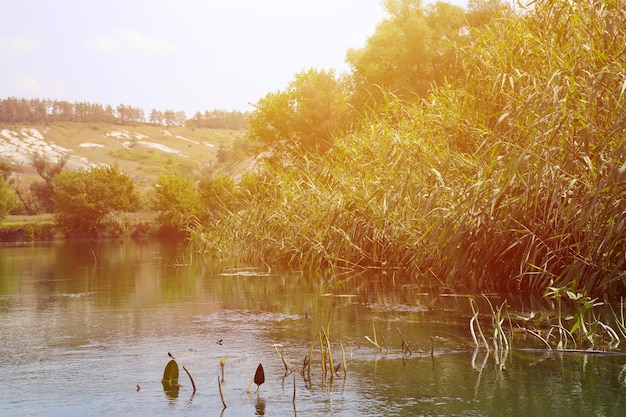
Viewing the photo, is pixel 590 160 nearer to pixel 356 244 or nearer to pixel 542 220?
pixel 542 220

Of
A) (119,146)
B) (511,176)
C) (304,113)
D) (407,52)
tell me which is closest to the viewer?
(511,176)

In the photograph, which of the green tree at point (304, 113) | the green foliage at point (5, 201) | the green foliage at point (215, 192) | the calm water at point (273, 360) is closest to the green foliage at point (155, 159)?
the green foliage at point (5, 201)

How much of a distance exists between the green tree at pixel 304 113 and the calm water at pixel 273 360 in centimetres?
1974

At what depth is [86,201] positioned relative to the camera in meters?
38.1

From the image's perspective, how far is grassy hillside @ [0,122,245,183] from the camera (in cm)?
7912

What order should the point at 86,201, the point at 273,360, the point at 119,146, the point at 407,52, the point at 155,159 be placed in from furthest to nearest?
1. the point at 119,146
2. the point at 155,159
3. the point at 86,201
4. the point at 407,52
5. the point at 273,360

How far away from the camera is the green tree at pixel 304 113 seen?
97.7ft

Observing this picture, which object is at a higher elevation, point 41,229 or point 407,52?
point 407,52

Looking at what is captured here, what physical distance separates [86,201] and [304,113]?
13.8 meters

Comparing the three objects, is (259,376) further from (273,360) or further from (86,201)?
(86,201)

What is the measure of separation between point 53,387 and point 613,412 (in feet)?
10.8

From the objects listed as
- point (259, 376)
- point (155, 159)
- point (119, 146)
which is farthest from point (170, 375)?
point (119, 146)

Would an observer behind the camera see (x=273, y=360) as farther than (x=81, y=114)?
No

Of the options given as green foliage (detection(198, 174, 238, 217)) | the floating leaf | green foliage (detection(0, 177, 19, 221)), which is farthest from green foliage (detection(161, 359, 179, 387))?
green foliage (detection(0, 177, 19, 221))
